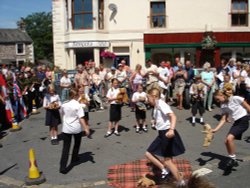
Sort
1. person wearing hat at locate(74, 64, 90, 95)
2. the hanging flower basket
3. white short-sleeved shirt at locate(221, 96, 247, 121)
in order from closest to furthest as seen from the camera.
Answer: white short-sleeved shirt at locate(221, 96, 247, 121)
person wearing hat at locate(74, 64, 90, 95)
the hanging flower basket

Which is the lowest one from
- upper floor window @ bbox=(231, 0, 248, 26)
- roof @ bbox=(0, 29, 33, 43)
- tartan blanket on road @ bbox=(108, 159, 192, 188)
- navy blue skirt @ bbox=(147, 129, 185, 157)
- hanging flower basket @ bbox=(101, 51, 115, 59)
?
tartan blanket on road @ bbox=(108, 159, 192, 188)

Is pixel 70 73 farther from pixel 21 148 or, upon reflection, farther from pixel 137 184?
pixel 137 184

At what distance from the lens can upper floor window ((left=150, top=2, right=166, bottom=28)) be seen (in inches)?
910

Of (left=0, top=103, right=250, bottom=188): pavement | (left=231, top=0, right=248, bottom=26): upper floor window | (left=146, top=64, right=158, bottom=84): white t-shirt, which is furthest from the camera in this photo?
(left=231, top=0, right=248, bottom=26): upper floor window

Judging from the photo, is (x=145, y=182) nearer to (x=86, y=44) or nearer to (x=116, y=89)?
(x=116, y=89)

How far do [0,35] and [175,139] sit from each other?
5516 cm

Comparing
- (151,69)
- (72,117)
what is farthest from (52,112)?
(151,69)

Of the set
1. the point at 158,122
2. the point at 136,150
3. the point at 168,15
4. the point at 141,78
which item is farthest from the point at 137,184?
the point at 168,15

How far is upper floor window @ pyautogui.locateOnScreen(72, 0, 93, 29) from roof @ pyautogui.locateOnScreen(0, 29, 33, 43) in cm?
3495

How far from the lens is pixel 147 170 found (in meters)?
6.89

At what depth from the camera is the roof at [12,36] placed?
2175 inches

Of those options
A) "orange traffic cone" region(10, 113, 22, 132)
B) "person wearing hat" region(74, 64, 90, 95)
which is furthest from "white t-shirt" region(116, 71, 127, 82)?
"orange traffic cone" region(10, 113, 22, 132)

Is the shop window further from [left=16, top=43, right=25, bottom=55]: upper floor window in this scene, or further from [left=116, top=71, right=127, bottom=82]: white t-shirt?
[left=16, top=43, right=25, bottom=55]: upper floor window

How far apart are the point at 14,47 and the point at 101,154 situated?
52025mm
